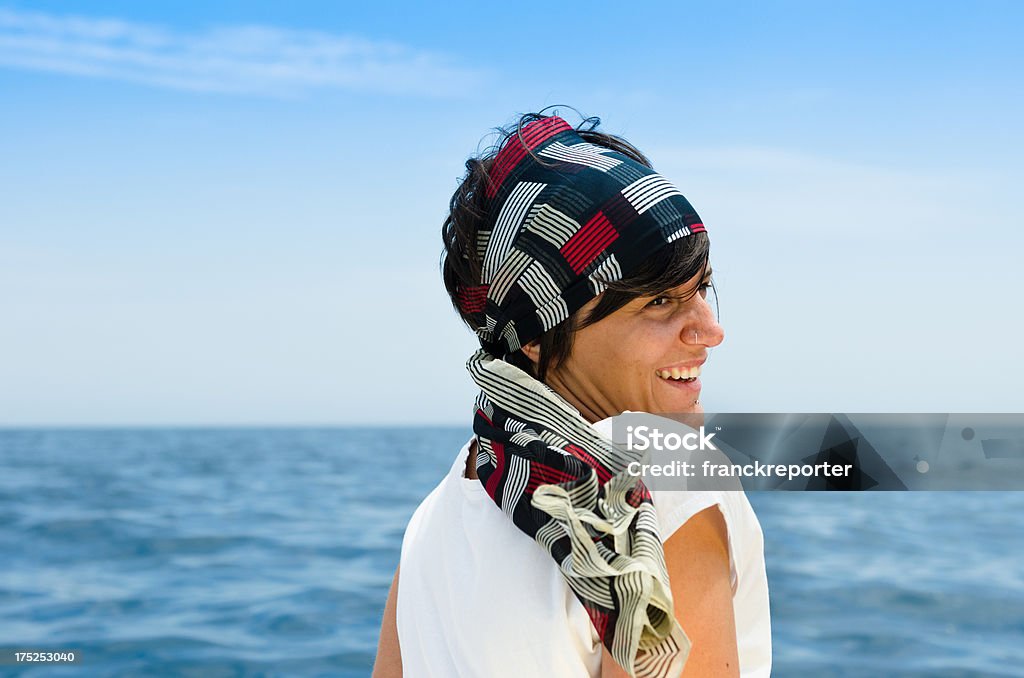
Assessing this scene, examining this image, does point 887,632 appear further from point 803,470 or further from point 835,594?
point 803,470

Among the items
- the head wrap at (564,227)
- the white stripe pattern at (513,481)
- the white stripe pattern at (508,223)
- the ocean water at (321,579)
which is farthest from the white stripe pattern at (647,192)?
the ocean water at (321,579)

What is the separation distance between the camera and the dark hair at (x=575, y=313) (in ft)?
3.94

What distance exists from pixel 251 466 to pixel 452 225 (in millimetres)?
19489

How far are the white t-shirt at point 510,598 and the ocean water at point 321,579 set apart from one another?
4.45 meters

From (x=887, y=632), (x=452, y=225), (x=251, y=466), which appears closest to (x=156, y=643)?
(x=887, y=632)

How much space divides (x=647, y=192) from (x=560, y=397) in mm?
282

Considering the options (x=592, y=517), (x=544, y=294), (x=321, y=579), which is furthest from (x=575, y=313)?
(x=321, y=579)

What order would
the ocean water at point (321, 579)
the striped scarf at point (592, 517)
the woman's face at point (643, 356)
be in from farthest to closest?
the ocean water at point (321, 579) < the woman's face at point (643, 356) < the striped scarf at point (592, 517)

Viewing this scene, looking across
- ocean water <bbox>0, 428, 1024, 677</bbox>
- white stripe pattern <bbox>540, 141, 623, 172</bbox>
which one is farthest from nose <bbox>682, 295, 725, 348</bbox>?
ocean water <bbox>0, 428, 1024, 677</bbox>

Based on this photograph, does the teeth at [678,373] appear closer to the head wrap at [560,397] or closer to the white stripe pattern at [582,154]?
the head wrap at [560,397]

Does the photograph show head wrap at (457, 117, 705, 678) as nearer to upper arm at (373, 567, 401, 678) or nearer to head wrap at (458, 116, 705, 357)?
head wrap at (458, 116, 705, 357)

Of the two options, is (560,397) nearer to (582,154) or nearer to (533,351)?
(533,351)

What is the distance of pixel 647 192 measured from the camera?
1.18 meters

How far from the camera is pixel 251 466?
1991 centimetres
